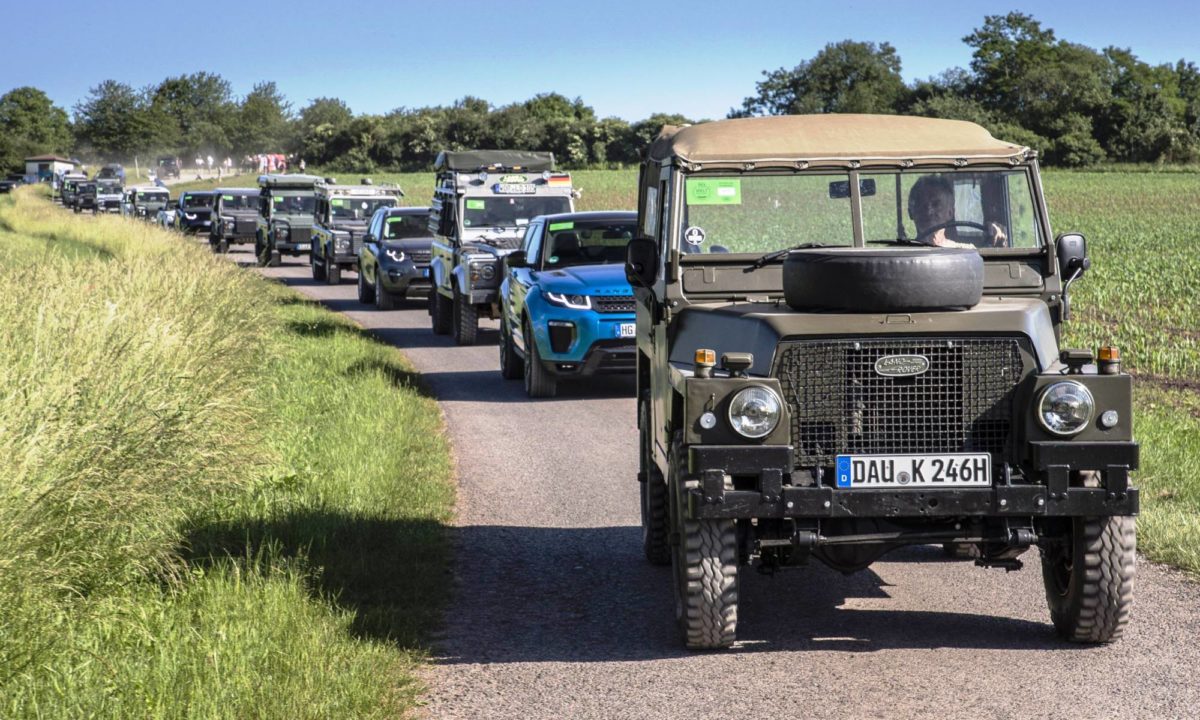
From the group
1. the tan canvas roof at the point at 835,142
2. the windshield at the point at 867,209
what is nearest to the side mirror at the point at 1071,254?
the windshield at the point at 867,209

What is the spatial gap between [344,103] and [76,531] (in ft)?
577

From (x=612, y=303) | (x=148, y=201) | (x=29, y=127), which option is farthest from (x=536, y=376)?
(x=29, y=127)

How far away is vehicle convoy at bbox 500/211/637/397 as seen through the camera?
1420 centimetres

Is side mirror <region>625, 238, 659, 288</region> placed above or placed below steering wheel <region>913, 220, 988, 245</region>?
below

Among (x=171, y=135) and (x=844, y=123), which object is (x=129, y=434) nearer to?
(x=844, y=123)

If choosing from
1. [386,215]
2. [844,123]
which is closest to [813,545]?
[844,123]

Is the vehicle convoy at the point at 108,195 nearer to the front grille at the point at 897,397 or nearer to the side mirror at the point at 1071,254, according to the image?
the side mirror at the point at 1071,254

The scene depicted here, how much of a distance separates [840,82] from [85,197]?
2864 inches

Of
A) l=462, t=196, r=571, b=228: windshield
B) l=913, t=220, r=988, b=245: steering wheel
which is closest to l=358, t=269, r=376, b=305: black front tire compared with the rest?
l=462, t=196, r=571, b=228: windshield

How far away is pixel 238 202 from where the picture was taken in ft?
151

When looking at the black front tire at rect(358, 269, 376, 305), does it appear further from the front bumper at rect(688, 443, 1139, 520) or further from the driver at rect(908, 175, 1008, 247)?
the front bumper at rect(688, 443, 1139, 520)

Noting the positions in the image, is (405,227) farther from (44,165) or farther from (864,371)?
(44,165)

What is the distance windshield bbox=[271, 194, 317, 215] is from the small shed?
347ft

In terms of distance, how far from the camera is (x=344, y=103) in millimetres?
177000
